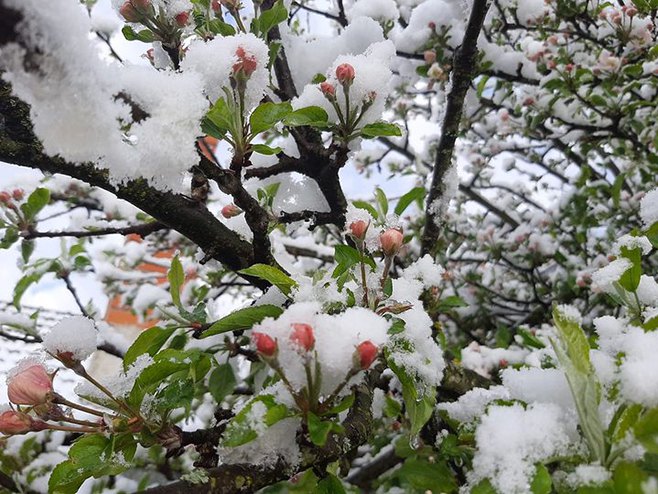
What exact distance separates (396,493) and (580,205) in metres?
1.93

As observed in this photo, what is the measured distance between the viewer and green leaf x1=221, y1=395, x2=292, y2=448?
562 mm

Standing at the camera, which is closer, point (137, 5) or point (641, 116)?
point (137, 5)

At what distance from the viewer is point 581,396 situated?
509 millimetres

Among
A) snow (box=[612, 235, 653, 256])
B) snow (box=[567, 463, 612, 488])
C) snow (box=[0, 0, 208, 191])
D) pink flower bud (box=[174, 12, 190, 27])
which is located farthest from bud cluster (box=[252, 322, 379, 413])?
pink flower bud (box=[174, 12, 190, 27])

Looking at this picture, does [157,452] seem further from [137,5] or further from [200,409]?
[137,5]

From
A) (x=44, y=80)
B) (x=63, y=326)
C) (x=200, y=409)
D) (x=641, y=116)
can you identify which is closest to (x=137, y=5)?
(x=44, y=80)

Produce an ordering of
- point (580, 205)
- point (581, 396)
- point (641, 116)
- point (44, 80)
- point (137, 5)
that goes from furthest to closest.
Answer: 1. point (580, 205)
2. point (641, 116)
3. point (137, 5)
4. point (44, 80)
5. point (581, 396)

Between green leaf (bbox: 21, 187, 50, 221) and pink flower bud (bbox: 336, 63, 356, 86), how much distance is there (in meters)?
1.01

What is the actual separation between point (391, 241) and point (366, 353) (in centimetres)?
26

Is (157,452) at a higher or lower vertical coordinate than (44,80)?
lower

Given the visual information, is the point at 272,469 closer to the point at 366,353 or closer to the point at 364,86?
the point at 366,353

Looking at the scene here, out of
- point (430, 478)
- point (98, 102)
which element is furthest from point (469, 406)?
point (98, 102)

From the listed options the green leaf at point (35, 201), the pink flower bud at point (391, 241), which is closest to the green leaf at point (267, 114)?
the pink flower bud at point (391, 241)

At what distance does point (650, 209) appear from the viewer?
1083 millimetres
